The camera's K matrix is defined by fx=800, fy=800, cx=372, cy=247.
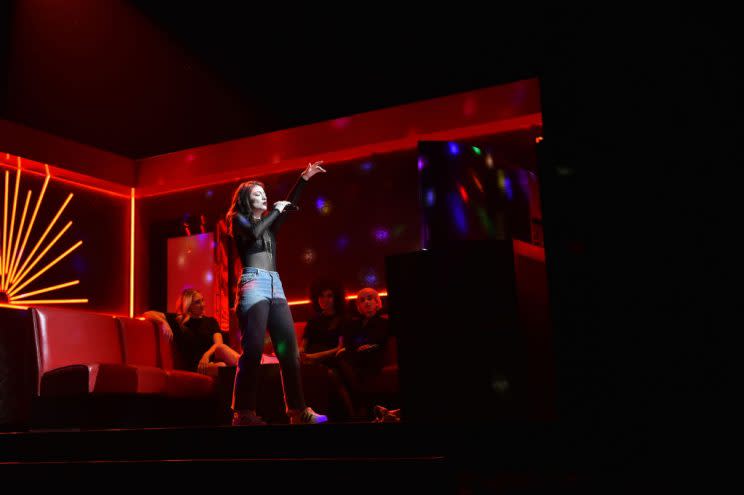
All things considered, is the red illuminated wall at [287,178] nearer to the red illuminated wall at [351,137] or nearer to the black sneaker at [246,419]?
the red illuminated wall at [351,137]

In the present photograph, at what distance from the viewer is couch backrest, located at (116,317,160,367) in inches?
230

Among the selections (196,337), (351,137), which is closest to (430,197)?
(196,337)

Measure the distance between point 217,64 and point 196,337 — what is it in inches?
82.5

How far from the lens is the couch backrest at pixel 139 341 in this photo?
584 centimetres

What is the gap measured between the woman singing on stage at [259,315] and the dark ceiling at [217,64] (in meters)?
1.58

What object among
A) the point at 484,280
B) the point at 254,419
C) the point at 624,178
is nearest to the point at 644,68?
the point at 624,178

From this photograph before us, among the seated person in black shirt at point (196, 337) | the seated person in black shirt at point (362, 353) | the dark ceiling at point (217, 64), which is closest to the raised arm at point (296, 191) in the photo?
the dark ceiling at point (217, 64)

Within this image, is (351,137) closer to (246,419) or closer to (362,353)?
(362,353)

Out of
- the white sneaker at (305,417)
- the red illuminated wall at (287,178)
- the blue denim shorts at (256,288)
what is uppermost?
the red illuminated wall at (287,178)

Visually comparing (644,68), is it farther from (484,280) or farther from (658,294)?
(484,280)

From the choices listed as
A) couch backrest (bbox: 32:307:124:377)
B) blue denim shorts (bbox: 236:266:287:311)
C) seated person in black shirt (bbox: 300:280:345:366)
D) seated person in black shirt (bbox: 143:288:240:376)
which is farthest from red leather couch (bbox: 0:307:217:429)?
blue denim shorts (bbox: 236:266:287:311)

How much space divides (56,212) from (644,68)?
23.1ft

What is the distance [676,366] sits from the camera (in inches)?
63.7

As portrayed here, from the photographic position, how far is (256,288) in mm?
4023
